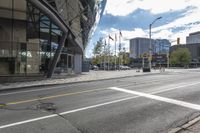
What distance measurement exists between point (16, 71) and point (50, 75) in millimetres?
3489

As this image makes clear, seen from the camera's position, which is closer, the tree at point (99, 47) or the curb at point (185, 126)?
the curb at point (185, 126)

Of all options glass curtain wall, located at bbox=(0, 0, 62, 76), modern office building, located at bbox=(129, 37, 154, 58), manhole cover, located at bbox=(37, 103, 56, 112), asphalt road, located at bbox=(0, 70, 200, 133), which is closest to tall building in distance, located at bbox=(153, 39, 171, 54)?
modern office building, located at bbox=(129, 37, 154, 58)

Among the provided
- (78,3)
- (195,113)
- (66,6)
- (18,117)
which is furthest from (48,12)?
(195,113)

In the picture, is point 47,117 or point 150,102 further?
point 150,102

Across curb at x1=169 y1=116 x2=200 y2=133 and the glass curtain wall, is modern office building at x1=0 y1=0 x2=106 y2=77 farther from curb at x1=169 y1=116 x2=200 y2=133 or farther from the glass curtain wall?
curb at x1=169 y1=116 x2=200 y2=133

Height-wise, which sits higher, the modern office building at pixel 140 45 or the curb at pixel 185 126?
the modern office building at pixel 140 45

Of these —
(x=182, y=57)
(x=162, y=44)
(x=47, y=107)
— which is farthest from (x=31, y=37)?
(x=182, y=57)

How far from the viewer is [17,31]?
86.4 feet

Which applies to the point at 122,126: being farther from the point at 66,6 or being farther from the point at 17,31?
the point at 66,6

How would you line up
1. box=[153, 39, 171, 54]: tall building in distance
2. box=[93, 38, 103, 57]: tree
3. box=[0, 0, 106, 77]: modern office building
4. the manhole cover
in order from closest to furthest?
the manhole cover, box=[0, 0, 106, 77]: modern office building, box=[93, 38, 103, 57]: tree, box=[153, 39, 171, 54]: tall building in distance

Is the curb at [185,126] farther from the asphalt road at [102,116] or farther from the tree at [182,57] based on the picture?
the tree at [182,57]

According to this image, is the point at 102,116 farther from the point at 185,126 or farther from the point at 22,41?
the point at 22,41

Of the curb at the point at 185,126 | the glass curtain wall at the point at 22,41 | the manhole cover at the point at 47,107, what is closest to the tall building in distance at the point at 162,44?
the glass curtain wall at the point at 22,41

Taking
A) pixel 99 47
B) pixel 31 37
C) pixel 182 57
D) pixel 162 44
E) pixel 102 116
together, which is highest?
pixel 162 44
